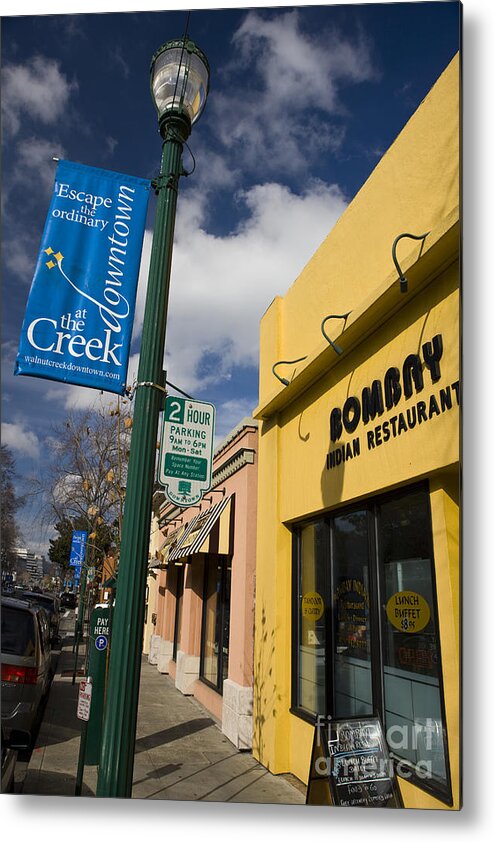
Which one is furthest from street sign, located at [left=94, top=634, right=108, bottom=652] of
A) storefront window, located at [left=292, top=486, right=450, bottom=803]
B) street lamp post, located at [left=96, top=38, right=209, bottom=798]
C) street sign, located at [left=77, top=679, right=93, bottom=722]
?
street lamp post, located at [left=96, top=38, right=209, bottom=798]

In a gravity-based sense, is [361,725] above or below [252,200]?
below

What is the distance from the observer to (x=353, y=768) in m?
4.15

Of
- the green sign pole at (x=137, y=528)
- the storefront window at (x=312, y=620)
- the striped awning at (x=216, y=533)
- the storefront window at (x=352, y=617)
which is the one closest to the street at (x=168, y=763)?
the storefront window at (x=312, y=620)

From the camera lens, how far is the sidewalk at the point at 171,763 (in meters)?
5.52

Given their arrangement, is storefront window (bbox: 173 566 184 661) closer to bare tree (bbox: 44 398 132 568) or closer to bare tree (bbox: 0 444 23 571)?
bare tree (bbox: 44 398 132 568)

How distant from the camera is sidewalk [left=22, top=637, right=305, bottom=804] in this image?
5.52 meters

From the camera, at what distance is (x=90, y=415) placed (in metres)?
12.8

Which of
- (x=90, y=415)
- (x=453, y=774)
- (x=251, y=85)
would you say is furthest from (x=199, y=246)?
(x=90, y=415)

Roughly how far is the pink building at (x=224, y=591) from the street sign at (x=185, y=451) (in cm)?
407

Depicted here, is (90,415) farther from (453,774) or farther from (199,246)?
(453,774)

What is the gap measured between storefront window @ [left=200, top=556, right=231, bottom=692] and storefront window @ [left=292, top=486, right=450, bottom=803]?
3.30m

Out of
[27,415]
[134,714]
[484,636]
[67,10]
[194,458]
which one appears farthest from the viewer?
[27,415]

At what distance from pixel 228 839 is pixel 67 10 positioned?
237 inches

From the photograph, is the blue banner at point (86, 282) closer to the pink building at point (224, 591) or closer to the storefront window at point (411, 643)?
the storefront window at point (411, 643)
